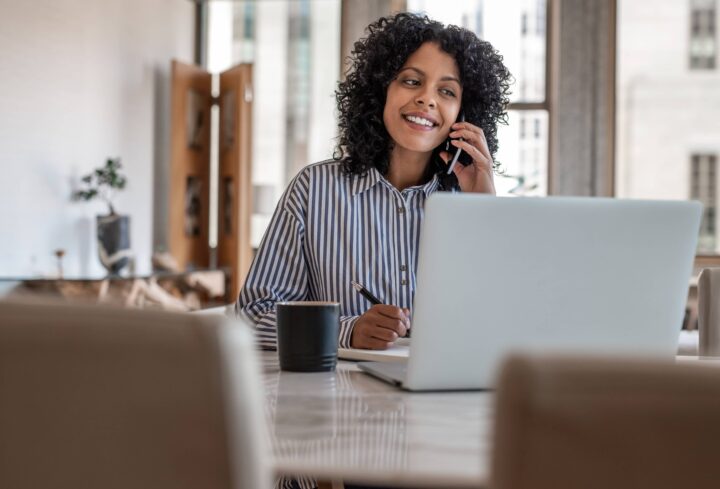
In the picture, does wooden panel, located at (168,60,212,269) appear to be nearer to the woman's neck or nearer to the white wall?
the white wall

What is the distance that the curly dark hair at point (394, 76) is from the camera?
2.17m

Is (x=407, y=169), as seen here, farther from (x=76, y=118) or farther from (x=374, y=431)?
(x=76, y=118)

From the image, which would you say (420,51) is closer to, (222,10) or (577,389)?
(577,389)

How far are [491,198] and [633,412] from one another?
57cm

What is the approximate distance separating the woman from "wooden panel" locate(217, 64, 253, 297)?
4.91 meters

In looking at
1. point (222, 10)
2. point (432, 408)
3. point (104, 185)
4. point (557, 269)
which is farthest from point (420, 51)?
point (222, 10)

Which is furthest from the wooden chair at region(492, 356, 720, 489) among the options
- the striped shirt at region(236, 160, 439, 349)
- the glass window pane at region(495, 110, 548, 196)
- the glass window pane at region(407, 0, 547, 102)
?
the glass window pane at region(407, 0, 547, 102)

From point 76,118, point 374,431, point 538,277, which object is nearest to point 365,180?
point 538,277

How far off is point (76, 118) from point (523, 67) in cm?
351

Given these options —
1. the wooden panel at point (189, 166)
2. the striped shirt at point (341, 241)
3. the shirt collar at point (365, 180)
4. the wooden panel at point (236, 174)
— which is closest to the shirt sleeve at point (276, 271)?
the striped shirt at point (341, 241)

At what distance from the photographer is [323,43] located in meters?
7.72

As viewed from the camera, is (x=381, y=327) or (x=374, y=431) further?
(x=381, y=327)

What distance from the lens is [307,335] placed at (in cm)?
137

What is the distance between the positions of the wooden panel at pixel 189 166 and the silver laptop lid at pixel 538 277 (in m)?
6.18
